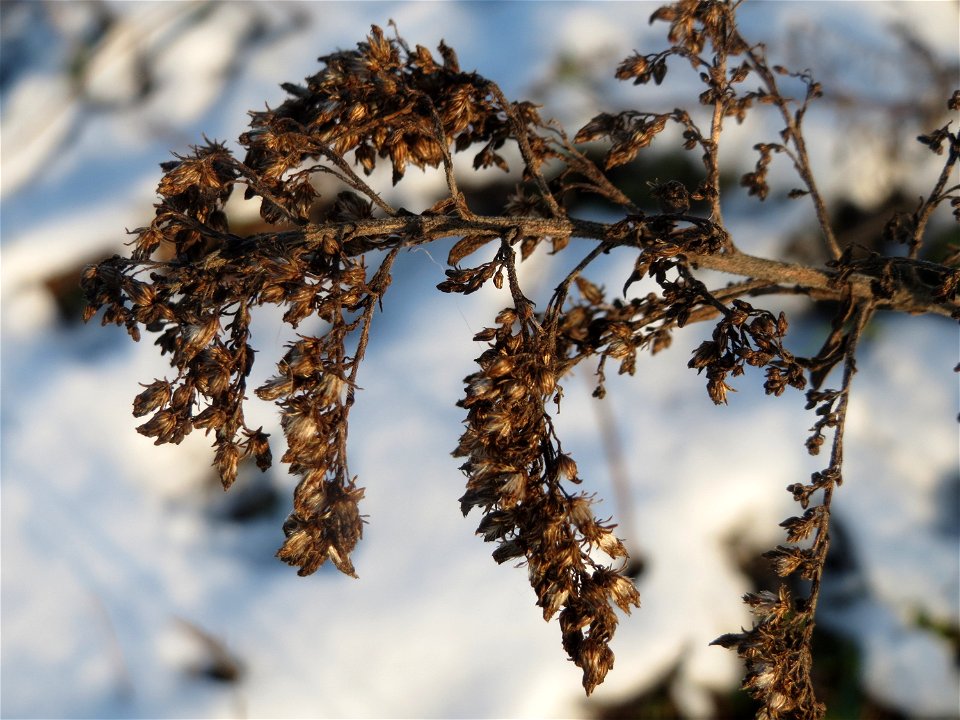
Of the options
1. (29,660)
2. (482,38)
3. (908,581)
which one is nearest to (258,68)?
(482,38)

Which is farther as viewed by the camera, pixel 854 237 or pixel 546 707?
pixel 854 237

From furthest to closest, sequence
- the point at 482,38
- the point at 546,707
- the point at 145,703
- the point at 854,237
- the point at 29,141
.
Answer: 1. the point at 29,141
2. the point at 482,38
3. the point at 854,237
4. the point at 145,703
5. the point at 546,707

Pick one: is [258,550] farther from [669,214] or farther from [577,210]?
[669,214]

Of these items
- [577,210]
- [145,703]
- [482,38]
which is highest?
[482,38]

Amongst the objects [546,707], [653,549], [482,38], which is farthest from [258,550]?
[482,38]

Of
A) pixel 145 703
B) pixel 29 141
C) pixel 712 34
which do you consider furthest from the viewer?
pixel 29 141

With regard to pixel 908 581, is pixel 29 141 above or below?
above

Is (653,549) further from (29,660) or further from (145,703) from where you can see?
(29,660)
